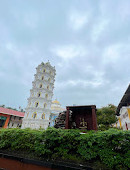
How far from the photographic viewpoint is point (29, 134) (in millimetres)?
5320

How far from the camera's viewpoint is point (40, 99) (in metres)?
23.7

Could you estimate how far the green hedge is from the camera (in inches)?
139

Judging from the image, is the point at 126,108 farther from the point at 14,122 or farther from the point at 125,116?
the point at 14,122

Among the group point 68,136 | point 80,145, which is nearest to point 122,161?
point 80,145

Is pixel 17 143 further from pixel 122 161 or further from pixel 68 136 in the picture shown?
pixel 122 161

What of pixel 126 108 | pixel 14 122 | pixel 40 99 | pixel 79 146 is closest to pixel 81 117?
pixel 79 146

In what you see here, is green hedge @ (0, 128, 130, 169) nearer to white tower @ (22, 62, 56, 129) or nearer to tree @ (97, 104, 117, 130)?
tree @ (97, 104, 117, 130)

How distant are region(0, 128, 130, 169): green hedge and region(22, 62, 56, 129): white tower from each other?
1769 cm

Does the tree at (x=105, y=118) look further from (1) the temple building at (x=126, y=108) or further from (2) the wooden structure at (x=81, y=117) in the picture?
(2) the wooden structure at (x=81, y=117)

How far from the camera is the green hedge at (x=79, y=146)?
3.53m

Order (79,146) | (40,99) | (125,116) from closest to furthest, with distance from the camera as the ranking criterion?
(79,146) → (125,116) → (40,99)

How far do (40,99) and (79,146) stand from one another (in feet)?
68.5

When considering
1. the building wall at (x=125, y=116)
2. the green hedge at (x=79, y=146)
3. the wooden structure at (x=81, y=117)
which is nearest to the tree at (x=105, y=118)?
the building wall at (x=125, y=116)

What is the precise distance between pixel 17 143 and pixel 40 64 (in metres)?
24.5
